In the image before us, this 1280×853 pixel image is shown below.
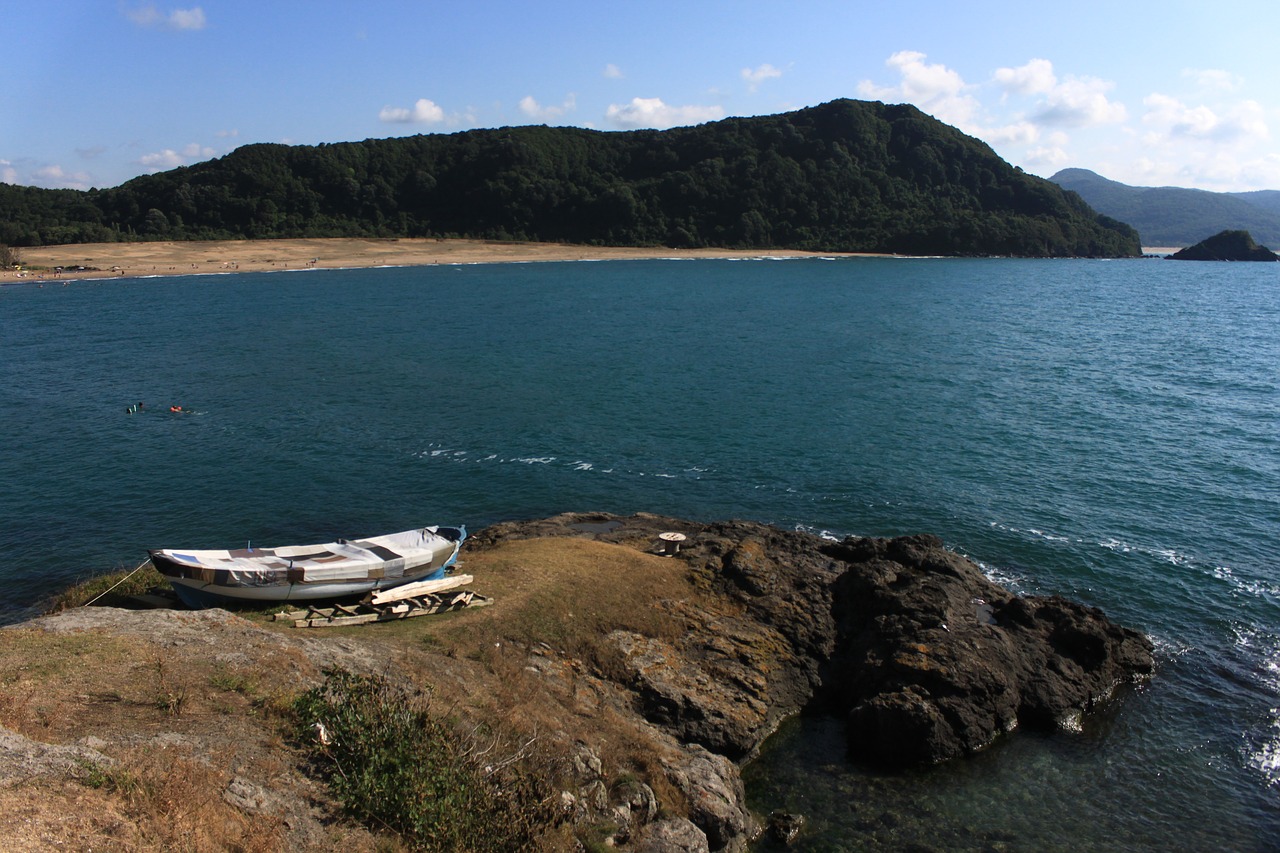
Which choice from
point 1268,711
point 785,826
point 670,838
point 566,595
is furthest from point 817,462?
point 670,838

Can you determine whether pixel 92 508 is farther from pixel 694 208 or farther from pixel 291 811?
pixel 694 208

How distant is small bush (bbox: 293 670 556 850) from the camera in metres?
12.1

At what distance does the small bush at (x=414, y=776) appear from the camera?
12.1m

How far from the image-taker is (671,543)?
26.6 meters

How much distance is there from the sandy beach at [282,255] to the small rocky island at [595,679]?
13475 centimetres

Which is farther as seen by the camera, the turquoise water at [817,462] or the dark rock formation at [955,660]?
the dark rock formation at [955,660]

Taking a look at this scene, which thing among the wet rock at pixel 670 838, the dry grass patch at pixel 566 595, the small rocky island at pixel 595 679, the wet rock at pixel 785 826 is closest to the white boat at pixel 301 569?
the small rocky island at pixel 595 679

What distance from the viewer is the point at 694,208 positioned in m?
200

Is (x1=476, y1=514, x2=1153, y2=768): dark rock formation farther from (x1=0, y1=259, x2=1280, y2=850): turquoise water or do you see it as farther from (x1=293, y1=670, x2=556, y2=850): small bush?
(x1=293, y1=670, x2=556, y2=850): small bush

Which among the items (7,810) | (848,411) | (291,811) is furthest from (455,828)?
(848,411)

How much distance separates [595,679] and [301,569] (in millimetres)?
8009

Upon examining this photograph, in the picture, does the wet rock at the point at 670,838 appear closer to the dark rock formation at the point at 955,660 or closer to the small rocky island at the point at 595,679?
the small rocky island at the point at 595,679

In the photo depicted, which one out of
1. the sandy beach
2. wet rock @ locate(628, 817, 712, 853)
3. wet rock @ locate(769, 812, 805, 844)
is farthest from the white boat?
the sandy beach

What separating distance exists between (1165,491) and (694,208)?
17376 cm
